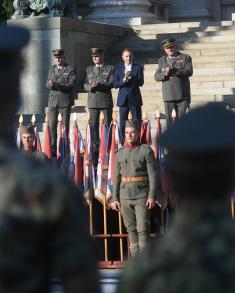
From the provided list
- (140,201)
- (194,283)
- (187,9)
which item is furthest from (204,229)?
(187,9)

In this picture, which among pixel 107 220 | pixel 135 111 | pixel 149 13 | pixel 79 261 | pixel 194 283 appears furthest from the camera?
pixel 149 13

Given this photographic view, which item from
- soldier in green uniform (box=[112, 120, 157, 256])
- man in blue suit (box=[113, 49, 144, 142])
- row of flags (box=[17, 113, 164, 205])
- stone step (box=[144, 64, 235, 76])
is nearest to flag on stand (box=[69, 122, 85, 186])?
row of flags (box=[17, 113, 164, 205])

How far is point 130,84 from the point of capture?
17281mm

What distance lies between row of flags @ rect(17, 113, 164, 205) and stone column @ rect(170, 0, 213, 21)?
1406cm

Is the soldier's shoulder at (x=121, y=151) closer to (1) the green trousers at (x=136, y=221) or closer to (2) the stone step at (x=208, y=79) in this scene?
(1) the green trousers at (x=136, y=221)

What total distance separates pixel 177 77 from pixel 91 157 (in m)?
4.79

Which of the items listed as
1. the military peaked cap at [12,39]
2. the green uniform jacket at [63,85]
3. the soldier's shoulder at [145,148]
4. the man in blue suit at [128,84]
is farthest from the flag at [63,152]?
the military peaked cap at [12,39]

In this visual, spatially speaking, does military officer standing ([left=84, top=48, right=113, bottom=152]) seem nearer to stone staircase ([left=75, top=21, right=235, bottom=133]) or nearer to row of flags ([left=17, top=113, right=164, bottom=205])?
stone staircase ([left=75, top=21, right=235, bottom=133])

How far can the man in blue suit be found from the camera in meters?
17.1

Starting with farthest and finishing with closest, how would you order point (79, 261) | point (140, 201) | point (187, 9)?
1. point (187, 9)
2. point (140, 201)
3. point (79, 261)

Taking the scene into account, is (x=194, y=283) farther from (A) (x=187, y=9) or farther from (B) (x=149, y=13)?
(A) (x=187, y=9)

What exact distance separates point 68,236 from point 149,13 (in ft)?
72.6

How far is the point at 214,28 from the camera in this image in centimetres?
2323

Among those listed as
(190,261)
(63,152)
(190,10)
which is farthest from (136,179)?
(190,10)
